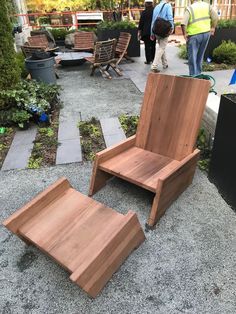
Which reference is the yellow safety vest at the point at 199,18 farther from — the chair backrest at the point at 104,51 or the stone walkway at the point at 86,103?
the chair backrest at the point at 104,51

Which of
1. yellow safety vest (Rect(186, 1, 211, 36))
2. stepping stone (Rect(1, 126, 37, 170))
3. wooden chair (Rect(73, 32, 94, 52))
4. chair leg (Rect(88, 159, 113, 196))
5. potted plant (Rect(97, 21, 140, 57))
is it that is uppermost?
yellow safety vest (Rect(186, 1, 211, 36))

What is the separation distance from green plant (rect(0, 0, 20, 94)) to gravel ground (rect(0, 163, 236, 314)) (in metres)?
2.74

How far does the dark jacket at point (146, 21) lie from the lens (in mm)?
7918

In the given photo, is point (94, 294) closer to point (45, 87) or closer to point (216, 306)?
point (216, 306)

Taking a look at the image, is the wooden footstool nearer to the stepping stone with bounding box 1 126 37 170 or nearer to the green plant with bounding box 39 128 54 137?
the stepping stone with bounding box 1 126 37 170

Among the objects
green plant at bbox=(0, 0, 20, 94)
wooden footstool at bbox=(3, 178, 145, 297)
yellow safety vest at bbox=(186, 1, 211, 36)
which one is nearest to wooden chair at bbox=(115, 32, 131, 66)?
yellow safety vest at bbox=(186, 1, 211, 36)

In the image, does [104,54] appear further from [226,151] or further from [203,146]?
[226,151]

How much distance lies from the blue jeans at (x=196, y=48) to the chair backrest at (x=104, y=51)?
224 cm

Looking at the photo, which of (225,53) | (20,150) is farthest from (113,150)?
(225,53)

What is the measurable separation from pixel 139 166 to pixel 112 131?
5.21 feet

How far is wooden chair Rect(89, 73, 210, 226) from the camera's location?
2.68 m

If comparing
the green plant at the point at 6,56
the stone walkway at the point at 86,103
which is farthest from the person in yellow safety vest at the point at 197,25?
the green plant at the point at 6,56

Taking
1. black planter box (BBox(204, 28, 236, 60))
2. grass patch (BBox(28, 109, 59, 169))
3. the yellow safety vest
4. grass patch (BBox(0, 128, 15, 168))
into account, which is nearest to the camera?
grass patch (BBox(28, 109, 59, 169))

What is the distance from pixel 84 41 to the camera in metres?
9.52
